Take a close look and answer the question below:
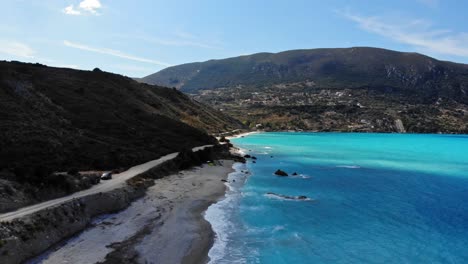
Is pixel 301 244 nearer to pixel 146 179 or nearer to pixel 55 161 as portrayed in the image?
pixel 146 179

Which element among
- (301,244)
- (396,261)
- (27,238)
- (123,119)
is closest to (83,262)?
(27,238)

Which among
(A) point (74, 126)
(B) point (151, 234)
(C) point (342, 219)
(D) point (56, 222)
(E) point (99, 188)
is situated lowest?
(C) point (342, 219)

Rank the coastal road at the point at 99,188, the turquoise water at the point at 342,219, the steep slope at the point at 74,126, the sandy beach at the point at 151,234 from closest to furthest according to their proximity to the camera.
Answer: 1. the sandy beach at the point at 151,234
2. the coastal road at the point at 99,188
3. the turquoise water at the point at 342,219
4. the steep slope at the point at 74,126

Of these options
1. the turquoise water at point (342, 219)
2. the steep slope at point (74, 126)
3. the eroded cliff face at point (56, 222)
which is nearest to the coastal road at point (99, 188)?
the eroded cliff face at point (56, 222)

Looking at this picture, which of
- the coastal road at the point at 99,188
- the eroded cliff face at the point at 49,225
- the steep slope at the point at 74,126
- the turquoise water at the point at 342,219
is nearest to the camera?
the eroded cliff face at the point at 49,225

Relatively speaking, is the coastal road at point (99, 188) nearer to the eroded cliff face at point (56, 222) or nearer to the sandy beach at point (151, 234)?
the eroded cliff face at point (56, 222)

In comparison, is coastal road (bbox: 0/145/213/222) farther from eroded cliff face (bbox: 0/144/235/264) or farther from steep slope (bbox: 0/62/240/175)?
steep slope (bbox: 0/62/240/175)

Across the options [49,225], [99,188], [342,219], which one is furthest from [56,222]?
[342,219]

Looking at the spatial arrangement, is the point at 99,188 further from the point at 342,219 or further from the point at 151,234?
the point at 342,219
